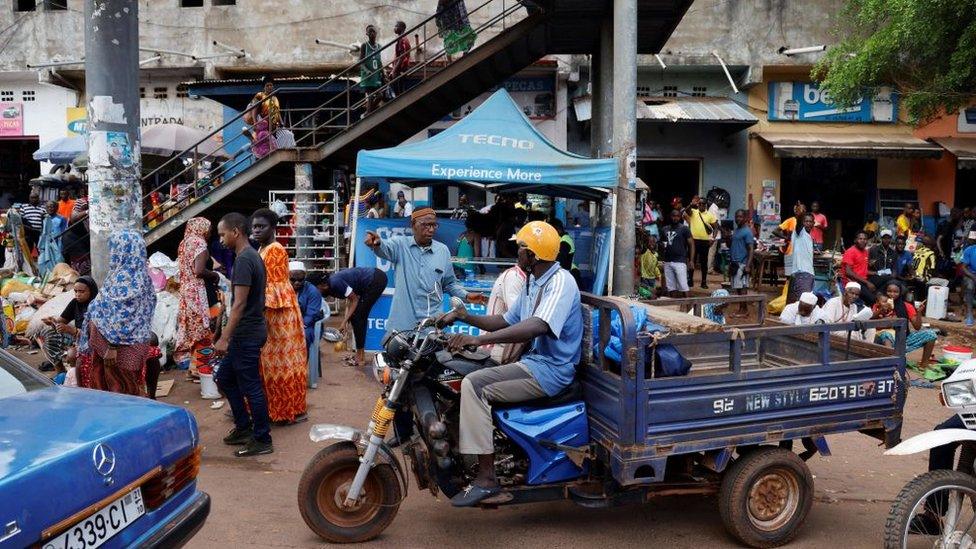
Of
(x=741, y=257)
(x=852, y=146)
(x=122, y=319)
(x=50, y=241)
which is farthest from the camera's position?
(x=852, y=146)

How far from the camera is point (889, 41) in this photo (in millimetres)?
11938

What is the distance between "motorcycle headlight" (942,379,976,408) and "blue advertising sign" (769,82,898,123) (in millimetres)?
15547

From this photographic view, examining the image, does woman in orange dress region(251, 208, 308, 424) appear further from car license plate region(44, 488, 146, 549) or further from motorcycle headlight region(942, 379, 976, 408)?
motorcycle headlight region(942, 379, 976, 408)

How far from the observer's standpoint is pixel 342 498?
4207 millimetres

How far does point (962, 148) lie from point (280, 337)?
17.3 metres

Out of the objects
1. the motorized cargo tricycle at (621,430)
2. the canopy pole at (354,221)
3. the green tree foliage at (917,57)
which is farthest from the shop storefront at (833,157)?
the motorized cargo tricycle at (621,430)

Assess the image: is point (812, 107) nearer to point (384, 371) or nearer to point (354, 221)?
point (354, 221)

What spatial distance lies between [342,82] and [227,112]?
4.24 metres

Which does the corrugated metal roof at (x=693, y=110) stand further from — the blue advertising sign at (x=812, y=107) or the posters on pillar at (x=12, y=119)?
the posters on pillar at (x=12, y=119)

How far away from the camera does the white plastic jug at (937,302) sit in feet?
41.5

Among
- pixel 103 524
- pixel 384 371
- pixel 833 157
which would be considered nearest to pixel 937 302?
pixel 833 157

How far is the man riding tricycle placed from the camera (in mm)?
4008

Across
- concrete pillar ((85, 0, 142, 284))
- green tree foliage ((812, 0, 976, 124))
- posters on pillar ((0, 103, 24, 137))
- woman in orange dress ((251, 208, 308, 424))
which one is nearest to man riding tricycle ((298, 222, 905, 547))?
woman in orange dress ((251, 208, 308, 424))

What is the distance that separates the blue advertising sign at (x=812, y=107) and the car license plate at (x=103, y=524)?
17895 millimetres
